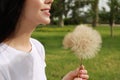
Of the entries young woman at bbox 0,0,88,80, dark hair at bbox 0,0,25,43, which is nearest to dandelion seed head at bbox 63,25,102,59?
young woman at bbox 0,0,88,80

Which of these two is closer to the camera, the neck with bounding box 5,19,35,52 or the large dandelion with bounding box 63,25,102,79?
the neck with bounding box 5,19,35,52

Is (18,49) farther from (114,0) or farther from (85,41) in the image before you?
Answer: (114,0)

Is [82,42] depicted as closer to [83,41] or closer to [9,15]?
[83,41]

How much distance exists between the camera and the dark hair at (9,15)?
1514mm

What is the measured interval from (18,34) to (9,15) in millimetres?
91

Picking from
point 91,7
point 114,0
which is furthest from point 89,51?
point 91,7

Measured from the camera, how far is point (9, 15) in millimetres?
1522

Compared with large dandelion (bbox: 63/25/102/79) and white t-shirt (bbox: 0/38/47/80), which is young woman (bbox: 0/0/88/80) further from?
large dandelion (bbox: 63/25/102/79)

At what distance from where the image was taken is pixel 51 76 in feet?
27.3

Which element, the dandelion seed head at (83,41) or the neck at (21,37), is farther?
the dandelion seed head at (83,41)

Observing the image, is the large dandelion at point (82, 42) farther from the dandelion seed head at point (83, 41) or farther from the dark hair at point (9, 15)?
the dark hair at point (9, 15)

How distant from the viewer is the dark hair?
4.97ft

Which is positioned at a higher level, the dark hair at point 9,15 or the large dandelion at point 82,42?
the dark hair at point 9,15

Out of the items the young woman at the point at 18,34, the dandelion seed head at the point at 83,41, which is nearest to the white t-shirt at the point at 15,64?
the young woman at the point at 18,34
